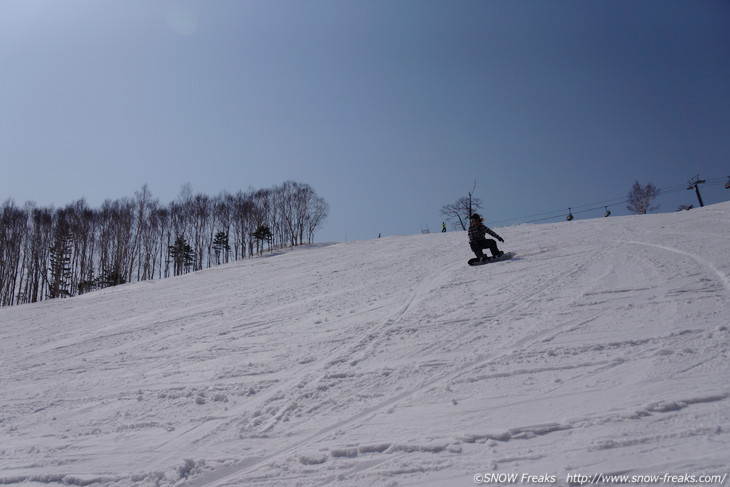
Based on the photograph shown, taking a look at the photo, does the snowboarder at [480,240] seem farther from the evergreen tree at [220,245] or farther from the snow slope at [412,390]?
the evergreen tree at [220,245]

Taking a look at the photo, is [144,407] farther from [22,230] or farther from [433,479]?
[22,230]

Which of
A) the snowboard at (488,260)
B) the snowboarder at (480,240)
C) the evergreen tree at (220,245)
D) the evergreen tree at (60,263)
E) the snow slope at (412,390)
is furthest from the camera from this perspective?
the evergreen tree at (220,245)

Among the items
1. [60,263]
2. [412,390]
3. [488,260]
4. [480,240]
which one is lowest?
[412,390]

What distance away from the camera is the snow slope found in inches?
112

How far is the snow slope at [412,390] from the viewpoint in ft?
9.30

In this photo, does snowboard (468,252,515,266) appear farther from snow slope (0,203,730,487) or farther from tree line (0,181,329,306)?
tree line (0,181,329,306)

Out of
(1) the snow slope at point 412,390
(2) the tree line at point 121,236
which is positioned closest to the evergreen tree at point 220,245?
(2) the tree line at point 121,236

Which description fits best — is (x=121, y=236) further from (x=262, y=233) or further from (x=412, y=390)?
(x=412, y=390)

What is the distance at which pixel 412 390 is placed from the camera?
4078 mm

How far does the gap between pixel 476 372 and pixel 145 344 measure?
23.1 feet

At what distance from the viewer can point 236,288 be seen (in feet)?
47.1

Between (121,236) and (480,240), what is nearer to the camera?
(480,240)

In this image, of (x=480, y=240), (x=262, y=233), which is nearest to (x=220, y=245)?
(x=262, y=233)

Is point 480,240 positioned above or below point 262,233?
below
